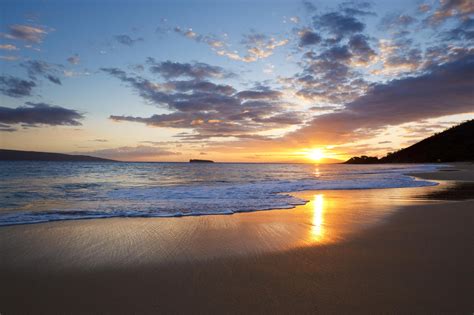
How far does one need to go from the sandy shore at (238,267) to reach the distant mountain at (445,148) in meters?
104

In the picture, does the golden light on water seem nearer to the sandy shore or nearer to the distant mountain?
the sandy shore

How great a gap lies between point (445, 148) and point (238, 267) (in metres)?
123

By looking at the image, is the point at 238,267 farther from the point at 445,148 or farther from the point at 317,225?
the point at 445,148

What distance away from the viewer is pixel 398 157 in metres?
127

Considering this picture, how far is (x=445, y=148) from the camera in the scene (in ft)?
339

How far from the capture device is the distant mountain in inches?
3708

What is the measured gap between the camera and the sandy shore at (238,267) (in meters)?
3.46

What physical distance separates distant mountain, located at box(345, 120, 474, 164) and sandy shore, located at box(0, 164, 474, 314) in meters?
104

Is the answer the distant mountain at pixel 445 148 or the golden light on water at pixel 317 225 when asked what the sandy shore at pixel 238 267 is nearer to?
Answer: the golden light on water at pixel 317 225

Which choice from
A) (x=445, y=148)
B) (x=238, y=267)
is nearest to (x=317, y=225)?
(x=238, y=267)

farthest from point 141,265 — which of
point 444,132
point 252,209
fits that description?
point 444,132

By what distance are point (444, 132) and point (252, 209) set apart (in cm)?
13212

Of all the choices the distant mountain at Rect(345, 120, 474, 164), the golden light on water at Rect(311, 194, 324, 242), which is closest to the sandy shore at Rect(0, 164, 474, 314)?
the golden light on water at Rect(311, 194, 324, 242)

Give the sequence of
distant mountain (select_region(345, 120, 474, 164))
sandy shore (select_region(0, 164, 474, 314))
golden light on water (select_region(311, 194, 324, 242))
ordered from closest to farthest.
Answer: sandy shore (select_region(0, 164, 474, 314)), golden light on water (select_region(311, 194, 324, 242)), distant mountain (select_region(345, 120, 474, 164))
